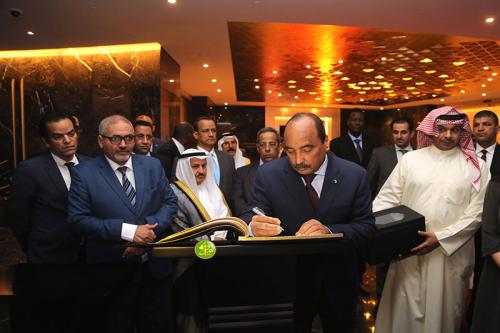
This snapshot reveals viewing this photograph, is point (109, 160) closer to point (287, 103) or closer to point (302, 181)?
point (302, 181)

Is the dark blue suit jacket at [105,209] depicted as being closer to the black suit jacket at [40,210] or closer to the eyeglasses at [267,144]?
the black suit jacket at [40,210]

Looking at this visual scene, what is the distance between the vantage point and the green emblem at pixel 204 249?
3.14 ft

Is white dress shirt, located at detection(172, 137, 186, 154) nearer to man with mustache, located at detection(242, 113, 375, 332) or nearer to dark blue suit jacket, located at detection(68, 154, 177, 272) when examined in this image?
dark blue suit jacket, located at detection(68, 154, 177, 272)

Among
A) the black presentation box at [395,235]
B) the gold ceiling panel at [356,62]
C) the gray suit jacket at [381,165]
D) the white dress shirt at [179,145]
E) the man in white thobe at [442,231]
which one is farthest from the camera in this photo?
the gold ceiling panel at [356,62]

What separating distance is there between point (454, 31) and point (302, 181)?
21.0 feet

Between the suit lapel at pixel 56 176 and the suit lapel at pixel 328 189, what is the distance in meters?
1.95

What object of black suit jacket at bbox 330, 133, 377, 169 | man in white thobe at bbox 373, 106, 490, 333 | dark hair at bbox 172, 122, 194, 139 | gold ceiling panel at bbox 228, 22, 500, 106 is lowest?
man in white thobe at bbox 373, 106, 490, 333

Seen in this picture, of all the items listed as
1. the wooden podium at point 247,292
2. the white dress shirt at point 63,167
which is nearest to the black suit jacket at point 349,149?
the white dress shirt at point 63,167

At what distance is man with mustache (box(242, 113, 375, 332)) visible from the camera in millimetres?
1690

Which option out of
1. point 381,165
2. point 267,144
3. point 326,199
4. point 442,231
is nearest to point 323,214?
point 326,199

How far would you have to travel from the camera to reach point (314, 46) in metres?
8.31

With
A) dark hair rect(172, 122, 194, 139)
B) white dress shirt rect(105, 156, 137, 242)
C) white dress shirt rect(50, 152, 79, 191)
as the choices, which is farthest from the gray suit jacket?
white dress shirt rect(50, 152, 79, 191)

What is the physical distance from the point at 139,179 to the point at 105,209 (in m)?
0.31

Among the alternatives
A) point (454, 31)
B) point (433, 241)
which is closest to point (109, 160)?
point (433, 241)
